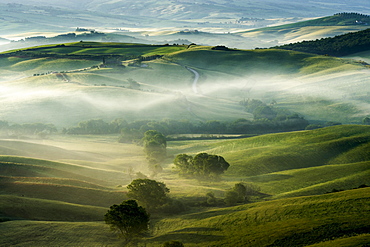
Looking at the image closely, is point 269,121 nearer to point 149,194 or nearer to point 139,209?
point 149,194

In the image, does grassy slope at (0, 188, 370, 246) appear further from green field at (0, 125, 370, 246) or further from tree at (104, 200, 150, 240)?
tree at (104, 200, 150, 240)

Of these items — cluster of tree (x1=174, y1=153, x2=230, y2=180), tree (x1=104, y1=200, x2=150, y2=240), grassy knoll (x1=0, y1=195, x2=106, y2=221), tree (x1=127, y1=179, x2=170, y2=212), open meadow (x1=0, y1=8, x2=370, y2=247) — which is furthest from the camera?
cluster of tree (x1=174, y1=153, x2=230, y2=180)

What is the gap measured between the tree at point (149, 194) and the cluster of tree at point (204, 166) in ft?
64.0

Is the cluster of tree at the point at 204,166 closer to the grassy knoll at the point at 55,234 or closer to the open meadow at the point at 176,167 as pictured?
the open meadow at the point at 176,167

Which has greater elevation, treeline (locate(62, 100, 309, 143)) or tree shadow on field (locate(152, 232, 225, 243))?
treeline (locate(62, 100, 309, 143))

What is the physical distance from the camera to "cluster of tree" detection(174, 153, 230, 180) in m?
79.0

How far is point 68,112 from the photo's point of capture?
494 ft

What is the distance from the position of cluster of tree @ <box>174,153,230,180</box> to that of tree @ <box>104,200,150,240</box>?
31.2 meters

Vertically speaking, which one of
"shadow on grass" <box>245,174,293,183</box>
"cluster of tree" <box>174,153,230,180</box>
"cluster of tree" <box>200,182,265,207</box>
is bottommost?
"cluster of tree" <box>200,182,265,207</box>

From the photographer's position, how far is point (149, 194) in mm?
59625

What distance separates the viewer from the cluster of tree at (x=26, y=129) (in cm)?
12688

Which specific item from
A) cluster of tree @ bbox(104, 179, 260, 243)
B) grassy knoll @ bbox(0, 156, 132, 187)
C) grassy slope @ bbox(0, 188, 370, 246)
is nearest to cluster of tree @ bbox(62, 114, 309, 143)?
grassy knoll @ bbox(0, 156, 132, 187)

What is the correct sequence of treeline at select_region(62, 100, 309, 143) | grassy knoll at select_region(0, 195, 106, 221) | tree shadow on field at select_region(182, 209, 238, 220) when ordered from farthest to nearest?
treeline at select_region(62, 100, 309, 143) < tree shadow on field at select_region(182, 209, 238, 220) < grassy knoll at select_region(0, 195, 106, 221)

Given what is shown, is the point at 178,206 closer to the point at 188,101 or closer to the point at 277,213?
the point at 277,213
